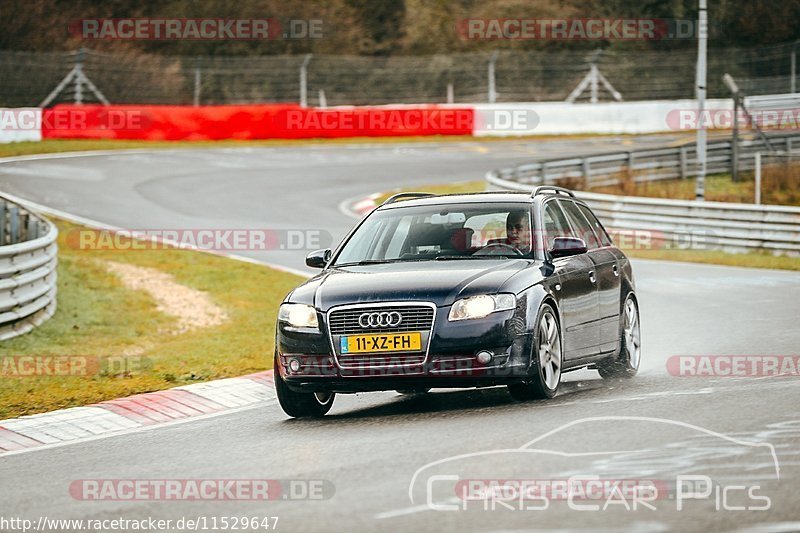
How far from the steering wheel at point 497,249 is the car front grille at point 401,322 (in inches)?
50.2

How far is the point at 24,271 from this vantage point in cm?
1692

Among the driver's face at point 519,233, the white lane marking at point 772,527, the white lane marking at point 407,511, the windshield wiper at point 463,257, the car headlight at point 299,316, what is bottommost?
the white lane marking at point 407,511

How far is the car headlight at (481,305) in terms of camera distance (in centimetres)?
970

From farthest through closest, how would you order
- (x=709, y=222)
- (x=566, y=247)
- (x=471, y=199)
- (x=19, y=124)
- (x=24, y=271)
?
1. (x=19, y=124)
2. (x=709, y=222)
3. (x=24, y=271)
4. (x=471, y=199)
5. (x=566, y=247)

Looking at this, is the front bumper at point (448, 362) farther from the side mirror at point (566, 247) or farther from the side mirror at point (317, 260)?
the side mirror at point (317, 260)

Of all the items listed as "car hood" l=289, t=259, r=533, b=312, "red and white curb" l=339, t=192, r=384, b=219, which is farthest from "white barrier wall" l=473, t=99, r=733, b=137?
"car hood" l=289, t=259, r=533, b=312

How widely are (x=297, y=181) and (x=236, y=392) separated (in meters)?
23.8

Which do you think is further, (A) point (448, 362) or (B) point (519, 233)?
(B) point (519, 233)

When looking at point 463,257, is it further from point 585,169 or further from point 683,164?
point 683,164

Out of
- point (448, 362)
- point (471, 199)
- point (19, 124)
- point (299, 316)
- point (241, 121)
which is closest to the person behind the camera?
point (448, 362)

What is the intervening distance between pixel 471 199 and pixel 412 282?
5.15ft

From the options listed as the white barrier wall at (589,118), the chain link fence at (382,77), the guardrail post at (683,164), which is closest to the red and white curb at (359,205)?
the guardrail post at (683,164)

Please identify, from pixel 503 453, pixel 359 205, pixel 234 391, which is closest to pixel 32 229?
pixel 234 391

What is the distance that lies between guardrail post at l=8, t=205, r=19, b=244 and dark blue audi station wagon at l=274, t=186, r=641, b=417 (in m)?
8.28
